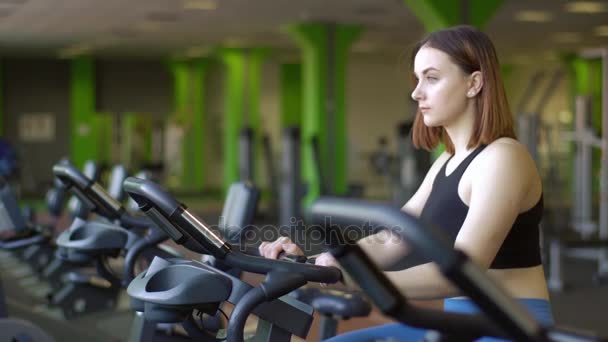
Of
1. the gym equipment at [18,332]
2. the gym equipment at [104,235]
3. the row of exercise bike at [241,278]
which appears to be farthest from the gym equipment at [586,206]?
the gym equipment at [18,332]

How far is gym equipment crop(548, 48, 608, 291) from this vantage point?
6.45 meters

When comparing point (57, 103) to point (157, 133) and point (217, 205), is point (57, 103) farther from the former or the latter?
point (217, 205)

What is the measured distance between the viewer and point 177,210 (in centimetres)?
148

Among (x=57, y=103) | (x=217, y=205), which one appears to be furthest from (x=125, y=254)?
(x=57, y=103)

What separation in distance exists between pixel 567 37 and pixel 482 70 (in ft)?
45.8

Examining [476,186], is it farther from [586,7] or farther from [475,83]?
[586,7]

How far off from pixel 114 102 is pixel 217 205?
700cm

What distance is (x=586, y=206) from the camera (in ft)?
26.3

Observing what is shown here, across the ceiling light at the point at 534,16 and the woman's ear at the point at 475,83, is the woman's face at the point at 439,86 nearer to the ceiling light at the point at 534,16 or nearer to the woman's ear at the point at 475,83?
the woman's ear at the point at 475,83

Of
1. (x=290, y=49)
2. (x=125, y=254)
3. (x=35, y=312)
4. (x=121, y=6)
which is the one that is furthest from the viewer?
(x=290, y=49)

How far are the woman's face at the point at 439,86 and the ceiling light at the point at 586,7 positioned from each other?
982 centimetres

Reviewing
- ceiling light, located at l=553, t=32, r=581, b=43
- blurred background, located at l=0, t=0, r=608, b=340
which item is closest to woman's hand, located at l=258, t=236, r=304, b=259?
blurred background, located at l=0, t=0, r=608, b=340

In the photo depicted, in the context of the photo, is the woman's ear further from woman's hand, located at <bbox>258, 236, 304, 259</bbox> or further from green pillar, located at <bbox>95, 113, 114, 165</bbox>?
green pillar, located at <bbox>95, 113, 114, 165</bbox>

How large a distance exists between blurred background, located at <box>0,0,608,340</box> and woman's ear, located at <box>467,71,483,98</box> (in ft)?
12.2
